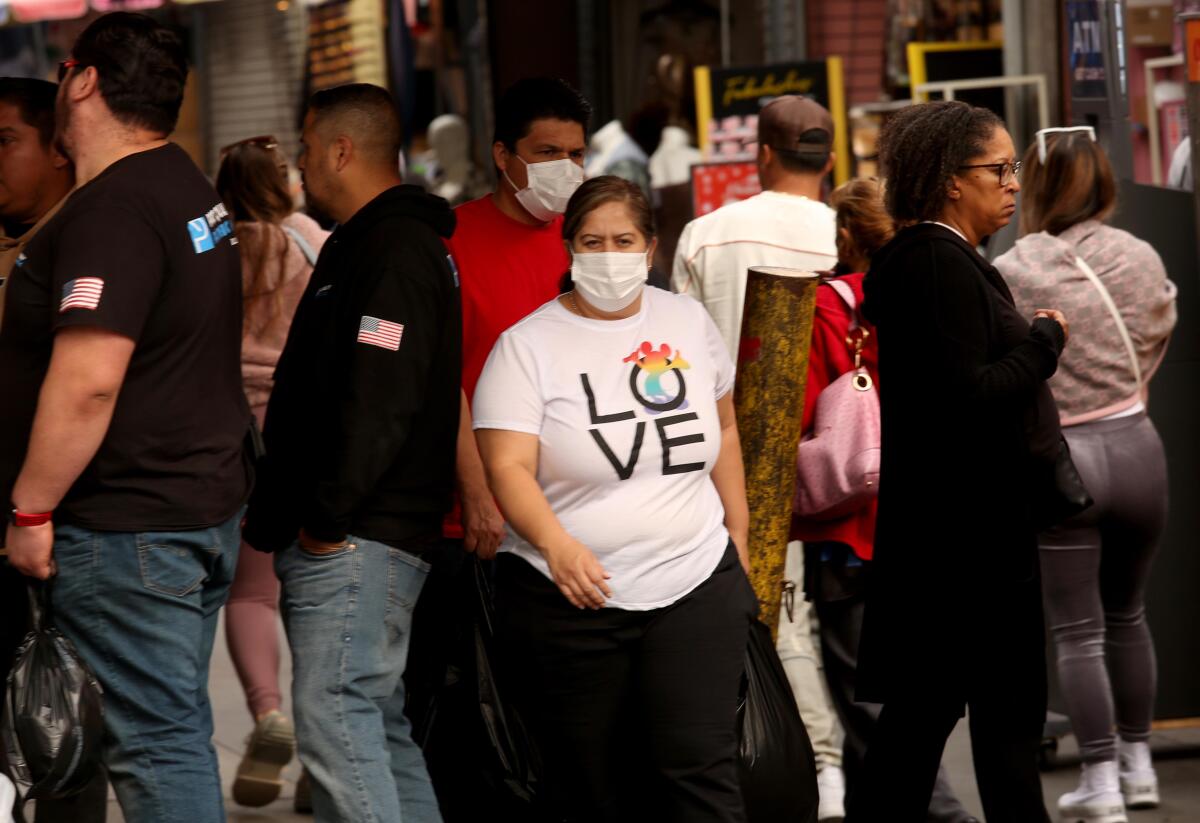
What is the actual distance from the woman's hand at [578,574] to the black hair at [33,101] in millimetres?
1673

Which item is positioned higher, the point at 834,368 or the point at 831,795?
the point at 834,368

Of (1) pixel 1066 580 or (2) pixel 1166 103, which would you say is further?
(2) pixel 1166 103

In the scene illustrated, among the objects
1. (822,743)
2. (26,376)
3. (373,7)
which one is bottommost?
(822,743)

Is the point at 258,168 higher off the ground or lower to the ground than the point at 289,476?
higher

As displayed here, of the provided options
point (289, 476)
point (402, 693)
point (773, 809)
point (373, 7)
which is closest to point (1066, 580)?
point (773, 809)

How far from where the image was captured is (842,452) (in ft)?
16.8

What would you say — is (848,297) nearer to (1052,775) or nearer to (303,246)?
(303,246)

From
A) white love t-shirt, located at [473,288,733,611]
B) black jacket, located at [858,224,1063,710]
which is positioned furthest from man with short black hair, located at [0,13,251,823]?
black jacket, located at [858,224,1063,710]

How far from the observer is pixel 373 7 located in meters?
20.2

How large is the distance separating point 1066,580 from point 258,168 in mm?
2815

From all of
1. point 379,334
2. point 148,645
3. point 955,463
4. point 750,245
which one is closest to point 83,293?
point 379,334

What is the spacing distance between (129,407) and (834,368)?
7.00 ft

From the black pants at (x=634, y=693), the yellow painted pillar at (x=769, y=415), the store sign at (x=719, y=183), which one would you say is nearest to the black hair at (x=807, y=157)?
the yellow painted pillar at (x=769, y=415)

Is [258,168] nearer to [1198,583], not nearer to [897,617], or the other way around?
[897,617]
